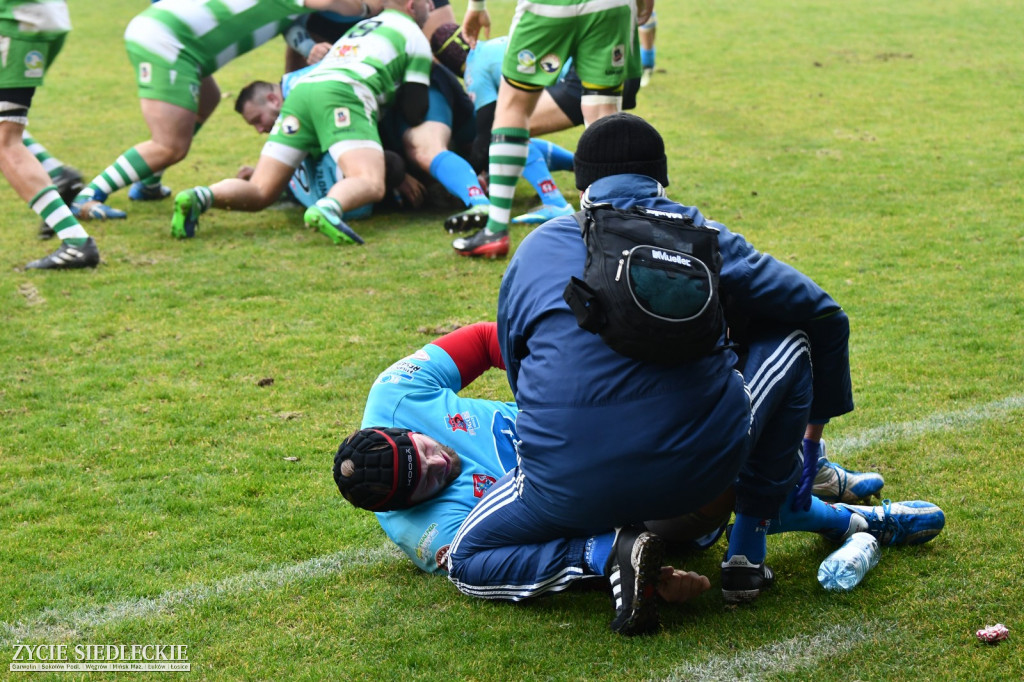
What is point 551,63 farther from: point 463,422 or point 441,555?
point 441,555

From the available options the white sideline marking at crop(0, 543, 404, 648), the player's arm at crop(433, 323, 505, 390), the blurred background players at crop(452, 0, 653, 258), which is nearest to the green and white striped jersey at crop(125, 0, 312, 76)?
the blurred background players at crop(452, 0, 653, 258)

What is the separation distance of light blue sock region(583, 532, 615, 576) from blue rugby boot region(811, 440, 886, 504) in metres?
0.92

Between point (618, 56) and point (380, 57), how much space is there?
201 centimetres

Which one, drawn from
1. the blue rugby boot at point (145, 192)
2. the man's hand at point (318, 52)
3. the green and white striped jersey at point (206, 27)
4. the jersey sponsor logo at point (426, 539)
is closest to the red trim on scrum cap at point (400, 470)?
the jersey sponsor logo at point (426, 539)

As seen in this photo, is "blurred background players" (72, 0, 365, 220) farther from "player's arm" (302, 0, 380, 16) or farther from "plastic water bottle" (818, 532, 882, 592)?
"plastic water bottle" (818, 532, 882, 592)

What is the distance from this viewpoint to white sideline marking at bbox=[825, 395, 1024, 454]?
4.31 m

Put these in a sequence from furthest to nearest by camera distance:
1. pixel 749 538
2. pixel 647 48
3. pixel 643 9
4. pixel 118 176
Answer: pixel 647 48 → pixel 118 176 → pixel 643 9 → pixel 749 538

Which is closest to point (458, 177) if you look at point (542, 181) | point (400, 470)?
point (542, 181)

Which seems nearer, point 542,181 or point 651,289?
point 651,289

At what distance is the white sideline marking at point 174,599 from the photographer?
328 cm

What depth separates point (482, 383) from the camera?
5.14 metres

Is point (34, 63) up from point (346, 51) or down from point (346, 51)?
up

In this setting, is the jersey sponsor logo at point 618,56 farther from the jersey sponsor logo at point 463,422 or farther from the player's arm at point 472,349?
the jersey sponsor logo at point 463,422

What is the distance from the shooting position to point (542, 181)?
7938 millimetres
